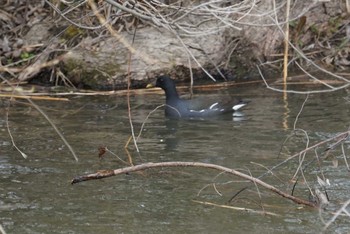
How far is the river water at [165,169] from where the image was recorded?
25.4 feet

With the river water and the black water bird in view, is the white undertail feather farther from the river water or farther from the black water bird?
the river water

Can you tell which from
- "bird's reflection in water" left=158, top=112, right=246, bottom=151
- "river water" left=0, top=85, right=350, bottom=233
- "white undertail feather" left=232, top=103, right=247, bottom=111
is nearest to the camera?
"river water" left=0, top=85, right=350, bottom=233

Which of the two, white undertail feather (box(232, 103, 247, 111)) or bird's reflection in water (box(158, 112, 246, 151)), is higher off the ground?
white undertail feather (box(232, 103, 247, 111))

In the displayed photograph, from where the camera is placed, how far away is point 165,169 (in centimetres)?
962

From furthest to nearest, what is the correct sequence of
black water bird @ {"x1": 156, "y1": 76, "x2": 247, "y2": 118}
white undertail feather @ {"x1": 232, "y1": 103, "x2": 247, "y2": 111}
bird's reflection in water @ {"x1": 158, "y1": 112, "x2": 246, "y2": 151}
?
black water bird @ {"x1": 156, "y1": 76, "x2": 247, "y2": 118} → white undertail feather @ {"x1": 232, "y1": 103, "x2": 247, "y2": 111} → bird's reflection in water @ {"x1": 158, "y1": 112, "x2": 246, "y2": 151}

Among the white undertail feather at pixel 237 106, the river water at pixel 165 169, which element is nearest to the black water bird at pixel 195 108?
the white undertail feather at pixel 237 106

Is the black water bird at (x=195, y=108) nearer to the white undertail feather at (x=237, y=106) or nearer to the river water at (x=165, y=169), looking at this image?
the white undertail feather at (x=237, y=106)

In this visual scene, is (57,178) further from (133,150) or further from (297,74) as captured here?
(297,74)

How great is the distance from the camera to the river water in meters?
7.74

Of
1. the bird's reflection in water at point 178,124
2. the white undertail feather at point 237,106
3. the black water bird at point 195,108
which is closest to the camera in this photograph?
the bird's reflection in water at point 178,124

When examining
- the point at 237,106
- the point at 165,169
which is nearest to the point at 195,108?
the point at 237,106

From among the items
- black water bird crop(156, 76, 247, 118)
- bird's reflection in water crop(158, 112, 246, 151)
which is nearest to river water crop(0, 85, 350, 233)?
bird's reflection in water crop(158, 112, 246, 151)

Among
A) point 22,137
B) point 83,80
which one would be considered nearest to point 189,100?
point 83,80

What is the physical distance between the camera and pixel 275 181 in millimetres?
9047
